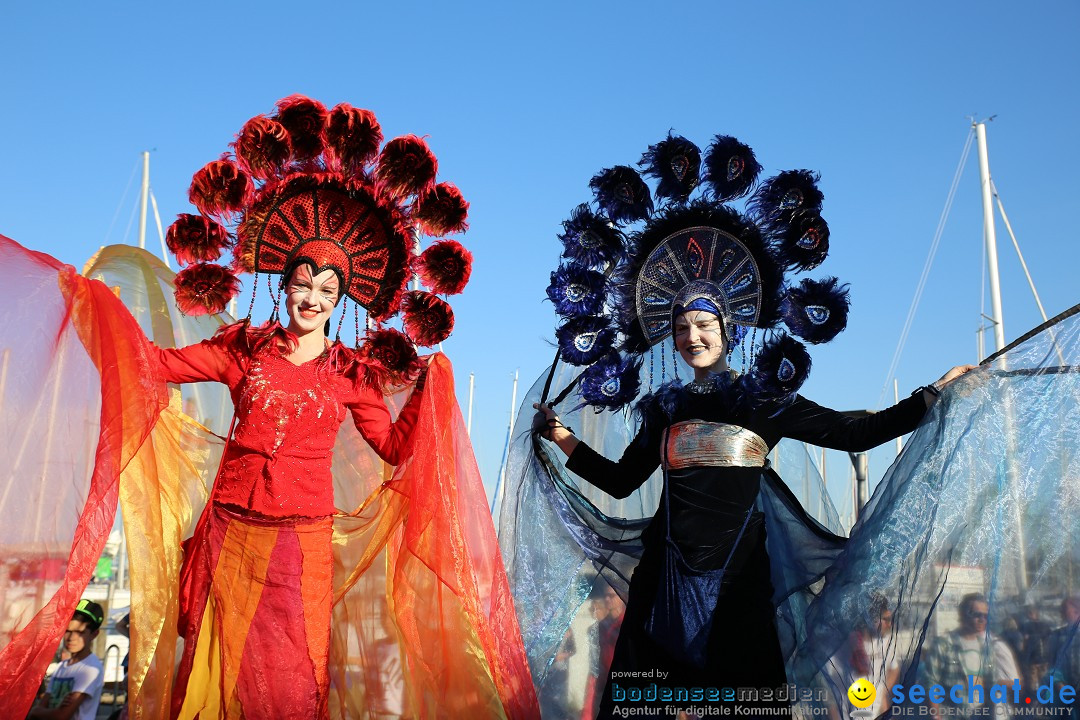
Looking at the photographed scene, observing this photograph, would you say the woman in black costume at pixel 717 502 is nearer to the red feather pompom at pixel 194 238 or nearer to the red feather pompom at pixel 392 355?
the red feather pompom at pixel 392 355

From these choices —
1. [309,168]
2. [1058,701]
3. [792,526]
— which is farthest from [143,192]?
[1058,701]

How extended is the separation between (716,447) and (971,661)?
119 centimetres

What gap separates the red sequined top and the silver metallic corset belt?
1.31 meters

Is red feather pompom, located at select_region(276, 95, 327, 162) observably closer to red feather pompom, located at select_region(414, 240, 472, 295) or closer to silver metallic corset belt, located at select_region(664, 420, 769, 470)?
red feather pompom, located at select_region(414, 240, 472, 295)

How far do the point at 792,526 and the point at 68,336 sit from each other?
2.94 meters

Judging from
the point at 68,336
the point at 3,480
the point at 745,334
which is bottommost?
the point at 3,480

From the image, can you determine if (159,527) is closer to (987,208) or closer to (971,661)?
(971,661)

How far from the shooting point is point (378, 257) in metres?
4.29

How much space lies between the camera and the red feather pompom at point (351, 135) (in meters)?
4.18

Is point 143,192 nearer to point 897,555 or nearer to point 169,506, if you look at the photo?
point 169,506

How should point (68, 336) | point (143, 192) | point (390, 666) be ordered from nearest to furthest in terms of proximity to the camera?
1. point (68, 336)
2. point (390, 666)
3. point (143, 192)

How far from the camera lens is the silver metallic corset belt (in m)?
4.06

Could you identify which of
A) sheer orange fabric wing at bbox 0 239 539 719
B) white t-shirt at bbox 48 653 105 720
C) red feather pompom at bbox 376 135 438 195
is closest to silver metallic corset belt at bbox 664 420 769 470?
sheer orange fabric wing at bbox 0 239 539 719

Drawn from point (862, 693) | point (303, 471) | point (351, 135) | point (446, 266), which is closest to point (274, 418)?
point (303, 471)
